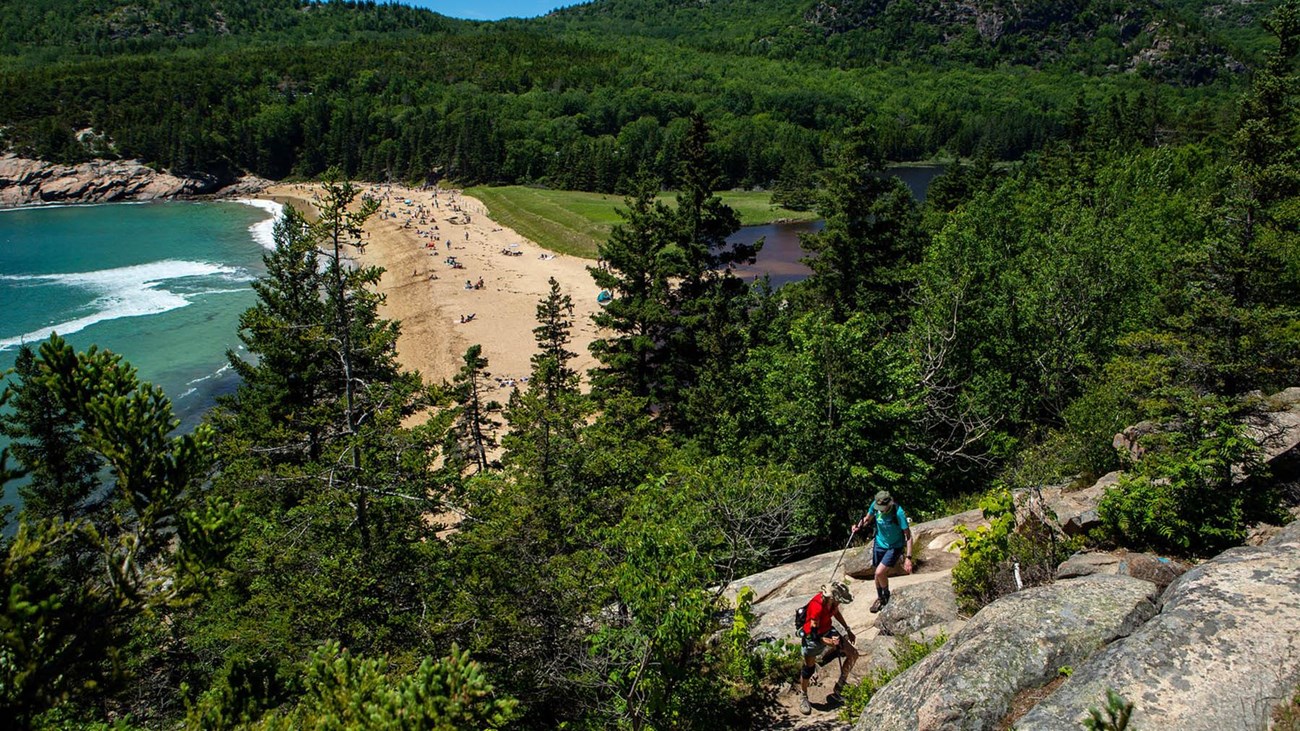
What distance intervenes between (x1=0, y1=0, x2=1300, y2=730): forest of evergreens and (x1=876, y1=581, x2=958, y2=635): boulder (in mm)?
1932

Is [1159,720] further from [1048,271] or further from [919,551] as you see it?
[1048,271]

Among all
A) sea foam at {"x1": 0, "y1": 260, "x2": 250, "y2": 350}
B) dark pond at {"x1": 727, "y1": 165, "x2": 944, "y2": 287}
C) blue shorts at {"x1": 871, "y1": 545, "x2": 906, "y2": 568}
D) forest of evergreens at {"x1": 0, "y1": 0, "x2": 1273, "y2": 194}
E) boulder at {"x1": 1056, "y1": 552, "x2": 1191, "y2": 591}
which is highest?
forest of evergreens at {"x1": 0, "y1": 0, "x2": 1273, "y2": 194}

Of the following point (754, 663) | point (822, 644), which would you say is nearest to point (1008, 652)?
point (822, 644)

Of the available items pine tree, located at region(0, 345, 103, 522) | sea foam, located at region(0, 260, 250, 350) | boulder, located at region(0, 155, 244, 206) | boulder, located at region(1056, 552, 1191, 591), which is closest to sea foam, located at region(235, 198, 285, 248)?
sea foam, located at region(0, 260, 250, 350)

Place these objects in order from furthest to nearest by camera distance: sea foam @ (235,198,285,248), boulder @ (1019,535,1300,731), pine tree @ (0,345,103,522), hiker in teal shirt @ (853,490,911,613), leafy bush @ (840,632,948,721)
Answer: sea foam @ (235,198,285,248) < pine tree @ (0,345,103,522) < hiker in teal shirt @ (853,490,911,613) < leafy bush @ (840,632,948,721) < boulder @ (1019,535,1300,731)

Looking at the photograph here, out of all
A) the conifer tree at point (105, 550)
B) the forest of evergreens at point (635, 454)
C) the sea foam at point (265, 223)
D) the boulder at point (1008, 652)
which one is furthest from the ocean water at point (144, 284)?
the boulder at point (1008, 652)

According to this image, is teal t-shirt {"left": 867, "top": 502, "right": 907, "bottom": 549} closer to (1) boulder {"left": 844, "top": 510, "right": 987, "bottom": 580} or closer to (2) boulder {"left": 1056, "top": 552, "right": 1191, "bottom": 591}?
(1) boulder {"left": 844, "top": 510, "right": 987, "bottom": 580}

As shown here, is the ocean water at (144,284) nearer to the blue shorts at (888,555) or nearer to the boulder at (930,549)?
the boulder at (930,549)

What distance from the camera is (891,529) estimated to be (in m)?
12.0

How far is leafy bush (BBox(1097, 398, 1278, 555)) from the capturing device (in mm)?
10586

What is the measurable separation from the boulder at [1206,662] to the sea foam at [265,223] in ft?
249

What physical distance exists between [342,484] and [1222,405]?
13.1 m

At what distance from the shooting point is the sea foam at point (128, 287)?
56.4m

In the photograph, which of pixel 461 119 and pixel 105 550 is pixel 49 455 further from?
pixel 461 119
